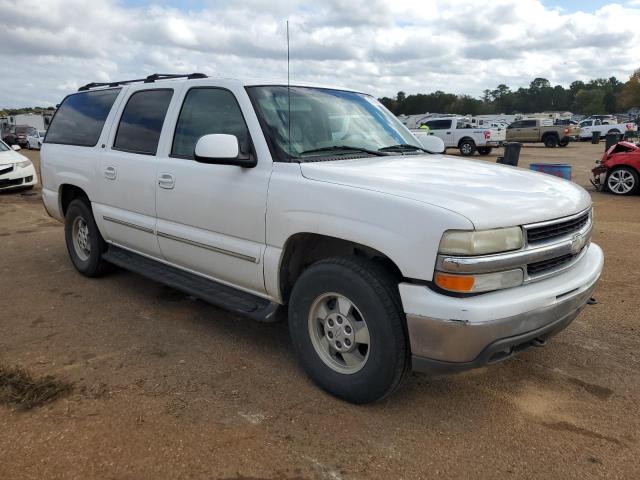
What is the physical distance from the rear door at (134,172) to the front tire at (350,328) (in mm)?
1720

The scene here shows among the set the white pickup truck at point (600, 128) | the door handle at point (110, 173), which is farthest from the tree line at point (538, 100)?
the door handle at point (110, 173)

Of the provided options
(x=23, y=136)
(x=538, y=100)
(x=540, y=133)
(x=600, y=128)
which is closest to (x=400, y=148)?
(x=540, y=133)

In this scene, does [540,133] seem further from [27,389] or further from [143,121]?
[27,389]

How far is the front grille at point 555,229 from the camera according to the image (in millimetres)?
2742

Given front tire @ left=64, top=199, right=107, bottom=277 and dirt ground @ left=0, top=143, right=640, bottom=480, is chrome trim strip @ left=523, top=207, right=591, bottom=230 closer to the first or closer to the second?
dirt ground @ left=0, top=143, right=640, bottom=480

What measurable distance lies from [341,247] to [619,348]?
2.25m

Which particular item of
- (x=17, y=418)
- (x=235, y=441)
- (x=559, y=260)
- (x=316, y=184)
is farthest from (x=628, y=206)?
(x=17, y=418)

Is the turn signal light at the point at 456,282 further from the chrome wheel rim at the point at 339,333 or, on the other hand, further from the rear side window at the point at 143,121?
the rear side window at the point at 143,121

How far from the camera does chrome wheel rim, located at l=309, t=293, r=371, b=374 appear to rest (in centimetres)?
297

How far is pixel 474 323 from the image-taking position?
98.0 inches

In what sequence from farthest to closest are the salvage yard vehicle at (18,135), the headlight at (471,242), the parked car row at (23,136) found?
the salvage yard vehicle at (18,135), the parked car row at (23,136), the headlight at (471,242)

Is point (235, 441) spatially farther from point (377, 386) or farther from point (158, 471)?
point (377, 386)

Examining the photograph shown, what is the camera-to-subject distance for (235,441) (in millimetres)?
2727

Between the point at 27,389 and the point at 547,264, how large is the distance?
3109 millimetres
